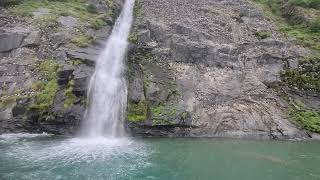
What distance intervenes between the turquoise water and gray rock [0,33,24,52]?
7.11 m

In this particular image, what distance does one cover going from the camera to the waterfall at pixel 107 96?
2422cm

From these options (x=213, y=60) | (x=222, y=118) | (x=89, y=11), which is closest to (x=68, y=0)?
(x=89, y=11)

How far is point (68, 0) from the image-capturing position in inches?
1422

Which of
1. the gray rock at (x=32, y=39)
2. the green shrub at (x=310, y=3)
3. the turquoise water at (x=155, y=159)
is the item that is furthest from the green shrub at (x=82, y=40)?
the green shrub at (x=310, y=3)

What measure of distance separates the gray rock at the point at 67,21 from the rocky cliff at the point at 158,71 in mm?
80

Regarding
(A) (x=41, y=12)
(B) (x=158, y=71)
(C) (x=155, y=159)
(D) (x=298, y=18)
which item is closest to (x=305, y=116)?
(B) (x=158, y=71)

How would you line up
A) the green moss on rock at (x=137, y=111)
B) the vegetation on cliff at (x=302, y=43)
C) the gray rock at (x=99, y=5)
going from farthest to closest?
the gray rock at (x=99, y=5) < the vegetation on cliff at (x=302, y=43) < the green moss on rock at (x=137, y=111)

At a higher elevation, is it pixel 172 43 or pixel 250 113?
pixel 172 43

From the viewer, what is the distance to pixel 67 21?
30.8 m

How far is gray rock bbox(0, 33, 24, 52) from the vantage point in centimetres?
2677

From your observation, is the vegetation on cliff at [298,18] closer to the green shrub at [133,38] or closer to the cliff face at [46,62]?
the green shrub at [133,38]

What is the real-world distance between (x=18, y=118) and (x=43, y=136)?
178 centimetres

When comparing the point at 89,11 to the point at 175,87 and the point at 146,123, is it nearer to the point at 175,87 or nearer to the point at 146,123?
the point at 175,87

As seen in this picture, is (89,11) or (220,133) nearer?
(220,133)
